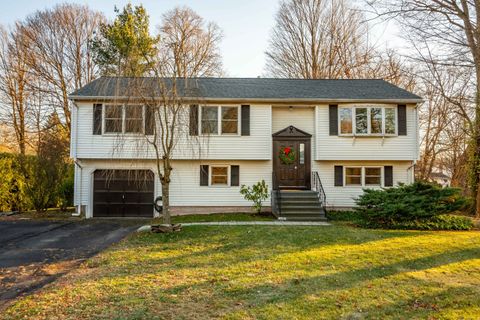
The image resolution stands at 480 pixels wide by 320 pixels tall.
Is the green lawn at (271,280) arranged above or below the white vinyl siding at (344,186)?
below

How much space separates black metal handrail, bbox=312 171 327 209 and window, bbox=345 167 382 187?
5.06 ft

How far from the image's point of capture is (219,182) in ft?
47.0

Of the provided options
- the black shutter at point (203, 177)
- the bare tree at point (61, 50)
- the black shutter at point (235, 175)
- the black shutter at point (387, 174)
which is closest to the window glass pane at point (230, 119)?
the black shutter at point (235, 175)

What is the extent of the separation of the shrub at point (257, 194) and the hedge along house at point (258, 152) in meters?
0.47

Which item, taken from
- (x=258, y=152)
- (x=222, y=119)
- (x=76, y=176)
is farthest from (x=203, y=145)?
(x=76, y=176)

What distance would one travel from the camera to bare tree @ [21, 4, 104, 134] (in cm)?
2253

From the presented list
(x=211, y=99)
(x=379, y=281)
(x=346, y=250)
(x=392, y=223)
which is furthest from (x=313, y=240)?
(x=211, y=99)

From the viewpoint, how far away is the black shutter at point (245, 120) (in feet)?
45.7

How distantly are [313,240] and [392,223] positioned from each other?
4.00 metres

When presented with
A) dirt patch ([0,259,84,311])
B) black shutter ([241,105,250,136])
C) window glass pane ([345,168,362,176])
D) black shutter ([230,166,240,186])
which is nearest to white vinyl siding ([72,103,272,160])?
black shutter ([241,105,250,136])

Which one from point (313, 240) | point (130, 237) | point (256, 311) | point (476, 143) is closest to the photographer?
point (256, 311)

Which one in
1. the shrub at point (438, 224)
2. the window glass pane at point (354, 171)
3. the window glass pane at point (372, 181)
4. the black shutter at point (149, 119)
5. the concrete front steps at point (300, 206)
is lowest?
the shrub at point (438, 224)

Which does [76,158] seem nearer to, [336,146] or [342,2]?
[336,146]

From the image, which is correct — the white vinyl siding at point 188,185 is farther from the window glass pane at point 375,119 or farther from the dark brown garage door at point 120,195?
the window glass pane at point 375,119
